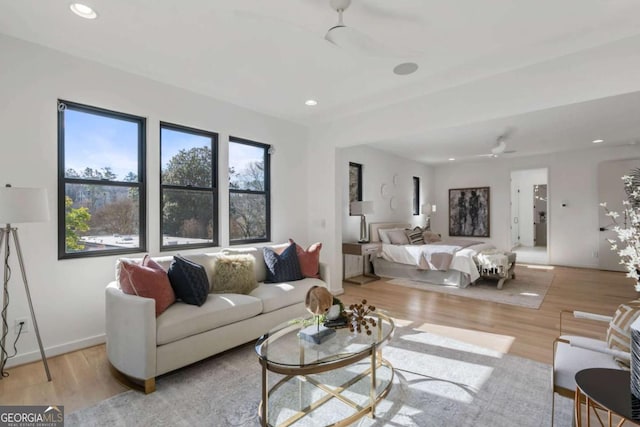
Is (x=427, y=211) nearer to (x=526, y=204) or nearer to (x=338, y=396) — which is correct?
(x=526, y=204)

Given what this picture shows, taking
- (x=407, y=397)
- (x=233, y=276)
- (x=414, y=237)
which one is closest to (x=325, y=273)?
(x=233, y=276)

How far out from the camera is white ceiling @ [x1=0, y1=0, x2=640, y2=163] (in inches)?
89.9

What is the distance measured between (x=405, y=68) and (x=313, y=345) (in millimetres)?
2815

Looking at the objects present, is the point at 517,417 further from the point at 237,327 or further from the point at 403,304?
the point at 403,304

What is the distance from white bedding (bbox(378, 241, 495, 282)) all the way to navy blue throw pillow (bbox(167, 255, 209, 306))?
4019mm

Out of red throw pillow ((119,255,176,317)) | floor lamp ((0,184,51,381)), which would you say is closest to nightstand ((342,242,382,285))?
red throw pillow ((119,255,176,317))

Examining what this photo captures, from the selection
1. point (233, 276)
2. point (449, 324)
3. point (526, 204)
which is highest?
point (526, 204)

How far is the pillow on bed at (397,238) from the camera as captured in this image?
6254 mm

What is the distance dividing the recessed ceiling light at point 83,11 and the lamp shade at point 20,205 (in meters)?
1.36

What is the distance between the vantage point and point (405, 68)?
3219mm

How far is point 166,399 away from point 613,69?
14.7ft

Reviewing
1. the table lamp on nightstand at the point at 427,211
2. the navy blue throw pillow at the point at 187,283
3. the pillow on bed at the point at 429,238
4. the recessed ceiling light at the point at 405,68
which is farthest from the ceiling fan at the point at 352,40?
the table lamp on nightstand at the point at 427,211

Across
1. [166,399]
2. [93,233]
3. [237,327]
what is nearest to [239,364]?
[237,327]

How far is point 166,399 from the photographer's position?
82.7 inches
